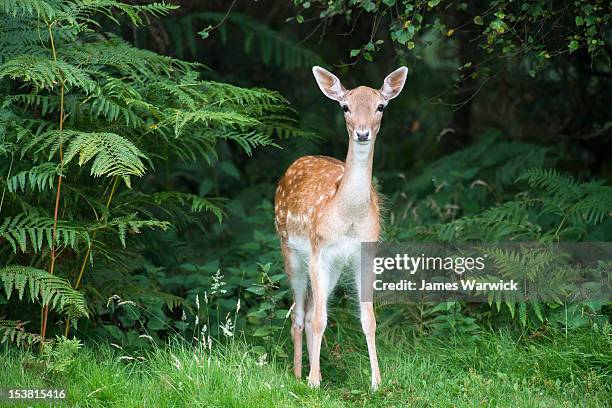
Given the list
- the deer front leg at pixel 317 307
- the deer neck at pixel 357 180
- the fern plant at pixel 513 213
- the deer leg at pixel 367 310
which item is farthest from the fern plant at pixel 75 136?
the fern plant at pixel 513 213

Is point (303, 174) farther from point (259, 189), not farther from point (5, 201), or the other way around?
point (259, 189)

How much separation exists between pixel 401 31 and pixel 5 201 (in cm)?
243

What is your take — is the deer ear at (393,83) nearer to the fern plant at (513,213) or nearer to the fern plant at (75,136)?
the fern plant at (75,136)

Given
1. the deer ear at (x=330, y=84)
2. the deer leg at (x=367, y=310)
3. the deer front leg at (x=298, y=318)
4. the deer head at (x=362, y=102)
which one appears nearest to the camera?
the deer head at (x=362, y=102)

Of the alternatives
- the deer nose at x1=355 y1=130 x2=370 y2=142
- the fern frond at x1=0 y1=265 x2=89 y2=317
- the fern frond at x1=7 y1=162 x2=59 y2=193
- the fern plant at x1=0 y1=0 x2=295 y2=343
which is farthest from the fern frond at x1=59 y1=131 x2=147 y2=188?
the deer nose at x1=355 y1=130 x2=370 y2=142

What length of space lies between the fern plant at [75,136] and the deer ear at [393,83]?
0.70m

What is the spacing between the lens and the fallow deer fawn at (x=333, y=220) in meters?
5.05

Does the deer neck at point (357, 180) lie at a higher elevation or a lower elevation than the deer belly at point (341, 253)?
higher

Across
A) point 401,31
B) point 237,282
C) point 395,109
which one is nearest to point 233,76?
point 395,109

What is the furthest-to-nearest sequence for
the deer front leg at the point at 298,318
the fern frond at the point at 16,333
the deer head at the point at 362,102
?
the deer front leg at the point at 298,318
the deer head at the point at 362,102
the fern frond at the point at 16,333

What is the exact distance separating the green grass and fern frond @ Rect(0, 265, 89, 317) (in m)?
0.36

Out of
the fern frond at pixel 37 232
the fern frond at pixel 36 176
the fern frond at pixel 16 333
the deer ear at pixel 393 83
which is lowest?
the fern frond at pixel 16 333

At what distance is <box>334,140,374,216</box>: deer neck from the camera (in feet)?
16.4

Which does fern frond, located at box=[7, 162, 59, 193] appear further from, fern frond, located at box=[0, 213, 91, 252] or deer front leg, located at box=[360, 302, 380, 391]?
deer front leg, located at box=[360, 302, 380, 391]
